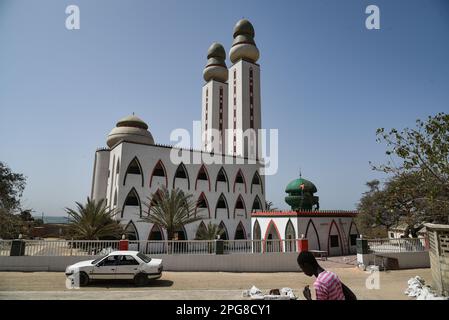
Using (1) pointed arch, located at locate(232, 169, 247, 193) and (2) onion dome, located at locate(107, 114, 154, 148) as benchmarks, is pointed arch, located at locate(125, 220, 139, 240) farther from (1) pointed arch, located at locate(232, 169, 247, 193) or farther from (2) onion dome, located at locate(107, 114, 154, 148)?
(1) pointed arch, located at locate(232, 169, 247, 193)

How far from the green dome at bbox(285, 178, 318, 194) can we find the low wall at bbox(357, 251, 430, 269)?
42.3 feet

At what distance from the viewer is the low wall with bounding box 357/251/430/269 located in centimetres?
1534

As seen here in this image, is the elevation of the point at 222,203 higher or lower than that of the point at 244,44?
lower

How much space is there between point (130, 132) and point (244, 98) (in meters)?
17.6

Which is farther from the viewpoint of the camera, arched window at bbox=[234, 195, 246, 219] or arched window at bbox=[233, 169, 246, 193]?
arched window at bbox=[233, 169, 246, 193]

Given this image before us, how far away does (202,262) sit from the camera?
14.0 m

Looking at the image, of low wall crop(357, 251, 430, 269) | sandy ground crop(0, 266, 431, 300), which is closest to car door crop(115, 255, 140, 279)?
sandy ground crop(0, 266, 431, 300)

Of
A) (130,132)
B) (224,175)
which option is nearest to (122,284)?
(224,175)

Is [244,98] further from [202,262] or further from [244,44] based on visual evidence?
[202,262]

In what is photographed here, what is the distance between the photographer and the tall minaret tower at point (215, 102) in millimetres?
45156

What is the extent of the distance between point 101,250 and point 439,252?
49.2 ft

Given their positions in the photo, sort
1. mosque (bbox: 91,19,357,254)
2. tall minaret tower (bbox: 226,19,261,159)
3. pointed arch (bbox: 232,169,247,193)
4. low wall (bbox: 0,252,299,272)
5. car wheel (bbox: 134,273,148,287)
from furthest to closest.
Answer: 1. tall minaret tower (bbox: 226,19,261,159)
2. pointed arch (bbox: 232,169,247,193)
3. mosque (bbox: 91,19,357,254)
4. low wall (bbox: 0,252,299,272)
5. car wheel (bbox: 134,273,148,287)
